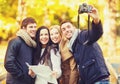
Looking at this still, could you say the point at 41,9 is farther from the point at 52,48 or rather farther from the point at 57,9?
the point at 52,48

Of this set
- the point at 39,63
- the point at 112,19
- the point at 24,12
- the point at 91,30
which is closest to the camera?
the point at 91,30

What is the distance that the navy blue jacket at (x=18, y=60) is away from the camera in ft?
11.6

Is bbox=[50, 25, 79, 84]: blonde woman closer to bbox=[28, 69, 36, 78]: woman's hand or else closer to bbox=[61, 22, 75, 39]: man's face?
bbox=[61, 22, 75, 39]: man's face

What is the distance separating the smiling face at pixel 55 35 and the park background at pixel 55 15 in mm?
6129

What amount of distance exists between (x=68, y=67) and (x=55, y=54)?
0.18m

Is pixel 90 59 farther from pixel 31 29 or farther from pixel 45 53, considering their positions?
pixel 31 29

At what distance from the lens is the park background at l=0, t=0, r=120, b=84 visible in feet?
32.4

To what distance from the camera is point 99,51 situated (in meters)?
3.42

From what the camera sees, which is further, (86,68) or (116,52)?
(116,52)

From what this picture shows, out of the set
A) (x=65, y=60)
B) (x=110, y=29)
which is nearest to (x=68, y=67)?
(x=65, y=60)

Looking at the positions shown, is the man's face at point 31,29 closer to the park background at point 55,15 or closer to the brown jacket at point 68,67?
the brown jacket at point 68,67

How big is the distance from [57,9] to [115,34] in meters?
1.75

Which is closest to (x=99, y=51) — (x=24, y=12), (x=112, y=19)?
(x=24, y=12)

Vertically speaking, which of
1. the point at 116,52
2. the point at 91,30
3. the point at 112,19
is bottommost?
the point at 116,52
